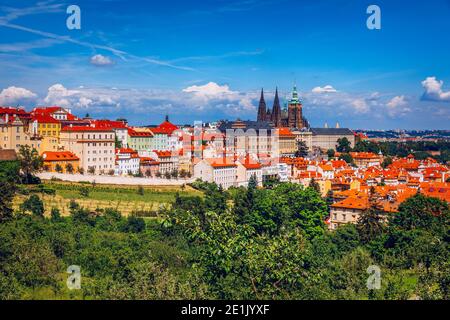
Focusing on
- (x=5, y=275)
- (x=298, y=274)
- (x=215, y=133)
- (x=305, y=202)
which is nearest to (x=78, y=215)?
(x=305, y=202)

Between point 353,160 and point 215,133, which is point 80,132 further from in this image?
point 353,160

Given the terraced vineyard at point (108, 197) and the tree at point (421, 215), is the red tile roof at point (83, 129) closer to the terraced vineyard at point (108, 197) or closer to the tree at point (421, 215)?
the terraced vineyard at point (108, 197)

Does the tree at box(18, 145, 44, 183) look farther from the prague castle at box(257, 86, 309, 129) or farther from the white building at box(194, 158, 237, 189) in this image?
the prague castle at box(257, 86, 309, 129)

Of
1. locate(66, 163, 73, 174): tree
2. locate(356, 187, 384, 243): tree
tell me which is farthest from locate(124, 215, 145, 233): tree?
locate(66, 163, 73, 174): tree

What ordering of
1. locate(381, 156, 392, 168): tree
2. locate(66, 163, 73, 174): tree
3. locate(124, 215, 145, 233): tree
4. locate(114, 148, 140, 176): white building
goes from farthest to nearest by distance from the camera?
locate(381, 156, 392, 168): tree < locate(114, 148, 140, 176): white building < locate(66, 163, 73, 174): tree < locate(124, 215, 145, 233): tree
